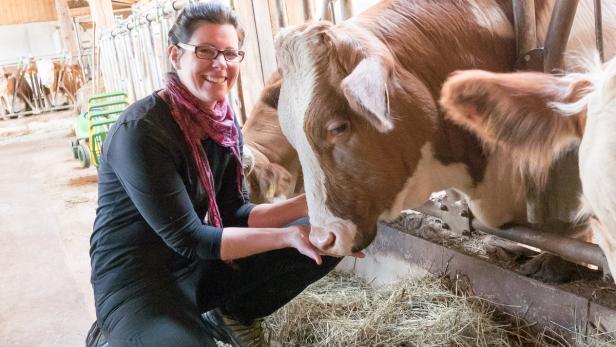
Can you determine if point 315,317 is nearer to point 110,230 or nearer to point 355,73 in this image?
point 110,230

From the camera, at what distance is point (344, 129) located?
2.08 meters

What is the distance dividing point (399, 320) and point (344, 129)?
118 cm

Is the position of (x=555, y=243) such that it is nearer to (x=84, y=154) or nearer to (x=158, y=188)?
(x=158, y=188)

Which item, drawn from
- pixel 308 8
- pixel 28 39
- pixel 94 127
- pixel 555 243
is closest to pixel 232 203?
pixel 555 243

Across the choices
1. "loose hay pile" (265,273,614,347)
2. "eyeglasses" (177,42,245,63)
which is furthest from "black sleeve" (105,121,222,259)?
"loose hay pile" (265,273,614,347)

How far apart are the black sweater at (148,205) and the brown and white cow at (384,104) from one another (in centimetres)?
43

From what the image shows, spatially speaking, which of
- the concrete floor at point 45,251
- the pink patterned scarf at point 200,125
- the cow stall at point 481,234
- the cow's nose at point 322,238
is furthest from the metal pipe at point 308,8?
the concrete floor at point 45,251

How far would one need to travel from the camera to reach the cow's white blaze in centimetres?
211

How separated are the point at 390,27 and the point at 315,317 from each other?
59.4 inches

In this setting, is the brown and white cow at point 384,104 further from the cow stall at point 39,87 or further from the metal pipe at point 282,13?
the cow stall at point 39,87

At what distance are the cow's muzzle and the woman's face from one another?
2.21 feet

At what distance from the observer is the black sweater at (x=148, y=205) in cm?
221

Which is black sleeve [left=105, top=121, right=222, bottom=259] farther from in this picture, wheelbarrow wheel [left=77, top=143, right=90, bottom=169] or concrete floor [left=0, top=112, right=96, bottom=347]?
wheelbarrow wheel [left=77, top=143, right=90, bottom=169]

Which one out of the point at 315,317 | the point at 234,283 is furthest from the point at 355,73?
the point at 315,317
